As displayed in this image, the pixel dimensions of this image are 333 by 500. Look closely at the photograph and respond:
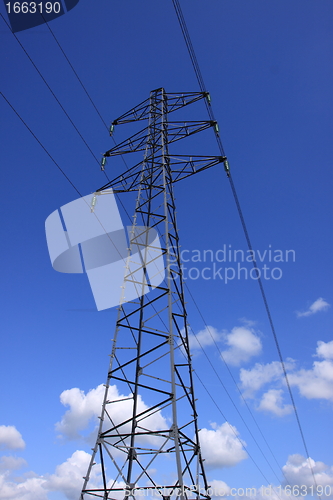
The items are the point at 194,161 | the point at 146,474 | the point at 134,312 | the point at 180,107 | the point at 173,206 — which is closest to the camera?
the point at 146,474

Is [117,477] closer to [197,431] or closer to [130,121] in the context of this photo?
[197,431]

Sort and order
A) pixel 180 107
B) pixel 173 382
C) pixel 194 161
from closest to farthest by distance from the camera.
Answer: pixel 173 382
pixel 194 161
pixel 180 107

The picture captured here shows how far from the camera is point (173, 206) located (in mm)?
14070

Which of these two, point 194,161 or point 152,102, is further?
point 152,102

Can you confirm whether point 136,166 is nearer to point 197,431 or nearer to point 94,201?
point 94,201

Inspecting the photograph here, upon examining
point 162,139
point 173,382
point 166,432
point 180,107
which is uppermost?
point 180,107

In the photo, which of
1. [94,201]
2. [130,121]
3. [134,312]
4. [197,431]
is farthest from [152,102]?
[197,431]

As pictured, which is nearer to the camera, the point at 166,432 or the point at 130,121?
the point at 166,432

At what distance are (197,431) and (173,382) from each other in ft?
6.11

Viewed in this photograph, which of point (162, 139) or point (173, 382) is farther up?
point (162, 139)

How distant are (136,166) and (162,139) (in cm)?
184

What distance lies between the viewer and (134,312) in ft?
38.0

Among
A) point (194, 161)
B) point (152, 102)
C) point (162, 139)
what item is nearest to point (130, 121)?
point (152, 102)

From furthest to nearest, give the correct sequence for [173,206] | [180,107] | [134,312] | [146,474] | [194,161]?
[180,107], [194,161], [173,206], [134,312], [146,474]
